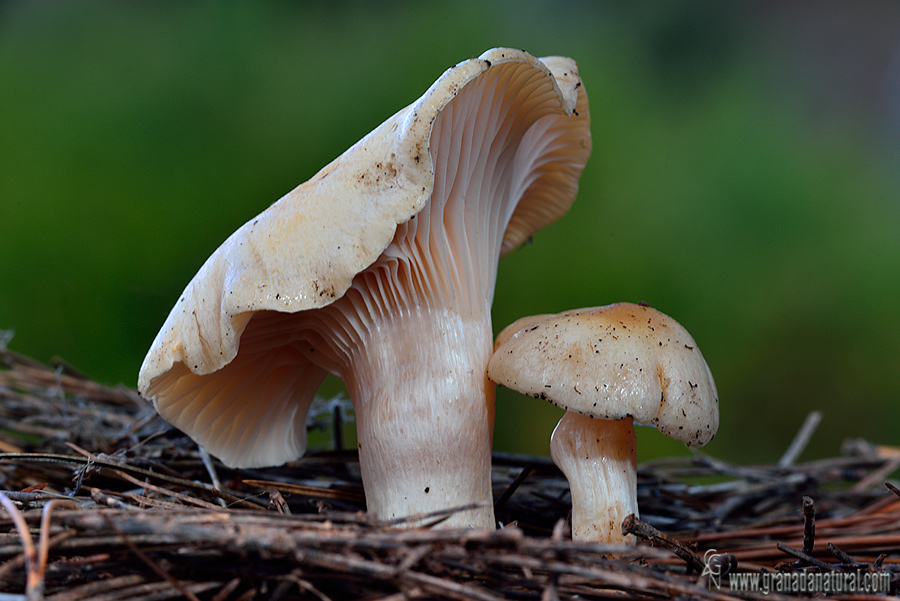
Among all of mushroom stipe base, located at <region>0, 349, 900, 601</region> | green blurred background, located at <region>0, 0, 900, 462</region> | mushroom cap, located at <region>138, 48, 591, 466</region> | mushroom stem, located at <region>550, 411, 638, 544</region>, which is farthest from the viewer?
green blurred background, located at <region>0, 0, 900, 462</region>

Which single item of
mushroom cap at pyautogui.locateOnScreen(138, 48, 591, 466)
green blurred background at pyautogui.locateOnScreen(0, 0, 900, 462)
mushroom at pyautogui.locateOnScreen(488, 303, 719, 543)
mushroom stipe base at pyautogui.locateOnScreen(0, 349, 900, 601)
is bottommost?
mushroom stipe base at pyautogui.locateOnScreen(0, 349, 900, 601)

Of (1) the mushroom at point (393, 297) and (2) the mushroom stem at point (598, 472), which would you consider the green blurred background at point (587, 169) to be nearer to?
(1) the mushroom at point (393, 297)

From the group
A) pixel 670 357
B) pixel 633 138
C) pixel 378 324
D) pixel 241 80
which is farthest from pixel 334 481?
pixel 633 138

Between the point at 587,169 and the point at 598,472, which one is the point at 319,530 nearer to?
the point at 598,472

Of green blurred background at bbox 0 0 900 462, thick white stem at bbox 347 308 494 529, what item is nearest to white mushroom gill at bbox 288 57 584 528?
thick white stem at bbox 347 308 494 529

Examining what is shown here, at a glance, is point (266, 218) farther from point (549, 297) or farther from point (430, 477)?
point (549, 297)

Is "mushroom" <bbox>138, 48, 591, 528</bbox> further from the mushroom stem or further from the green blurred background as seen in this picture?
the green blurred background
